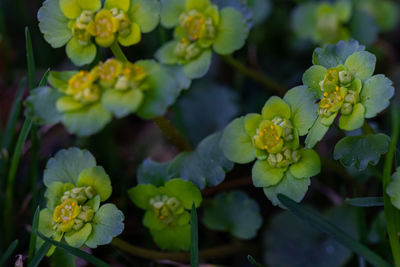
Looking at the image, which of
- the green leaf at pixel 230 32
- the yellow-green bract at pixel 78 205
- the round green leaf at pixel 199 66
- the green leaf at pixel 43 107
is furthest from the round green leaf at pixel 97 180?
the green leaf at pixel 230 32

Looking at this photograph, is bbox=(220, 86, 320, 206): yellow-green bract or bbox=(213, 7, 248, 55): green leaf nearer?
bbox=(220, 86, 320, 206): yellow-green bract

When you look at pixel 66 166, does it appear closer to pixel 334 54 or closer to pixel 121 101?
pixel 121 101

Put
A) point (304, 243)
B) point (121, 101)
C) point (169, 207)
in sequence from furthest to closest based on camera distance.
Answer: point (304, 243), point (169, 207), point (121, 101)

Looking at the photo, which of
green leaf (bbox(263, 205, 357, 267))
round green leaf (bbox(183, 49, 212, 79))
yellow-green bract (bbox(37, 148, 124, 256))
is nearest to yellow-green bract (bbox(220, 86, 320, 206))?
round green leaf (bbox(183, 49, 212, 79))

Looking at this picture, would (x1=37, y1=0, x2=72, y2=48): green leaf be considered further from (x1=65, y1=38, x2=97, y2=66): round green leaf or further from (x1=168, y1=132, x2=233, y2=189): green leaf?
(x1=168, y1=132, x2=233, y2=189): green leaf

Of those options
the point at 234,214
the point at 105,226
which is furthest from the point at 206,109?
the point at 105,226
